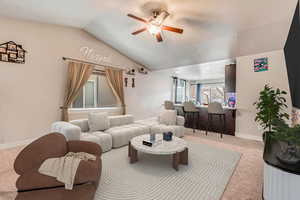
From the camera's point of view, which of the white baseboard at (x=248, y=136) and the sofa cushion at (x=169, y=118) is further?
the sofa cushion at (x=169, y=118)

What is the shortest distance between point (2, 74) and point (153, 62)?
4304 mm

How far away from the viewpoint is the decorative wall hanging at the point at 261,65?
387cm

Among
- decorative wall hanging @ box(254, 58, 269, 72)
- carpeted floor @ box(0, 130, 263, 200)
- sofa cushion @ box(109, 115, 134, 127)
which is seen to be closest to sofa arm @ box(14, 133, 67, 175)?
carpeted floor @ box(0, 130, 263, 200)

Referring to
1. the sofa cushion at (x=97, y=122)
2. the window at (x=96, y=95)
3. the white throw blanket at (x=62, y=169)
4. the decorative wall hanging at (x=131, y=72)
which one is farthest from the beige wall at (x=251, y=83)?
the white throw blanket at (x=62, y=169)

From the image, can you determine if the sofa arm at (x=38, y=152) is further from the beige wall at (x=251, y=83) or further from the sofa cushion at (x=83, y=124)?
the beige wall at (x=251, y=83)

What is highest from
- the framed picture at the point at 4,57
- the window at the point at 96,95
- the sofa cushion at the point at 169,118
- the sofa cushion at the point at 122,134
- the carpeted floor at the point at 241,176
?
the framed picture at the point at 4,57

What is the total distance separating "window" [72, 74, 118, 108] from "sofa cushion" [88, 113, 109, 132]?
1.31 m

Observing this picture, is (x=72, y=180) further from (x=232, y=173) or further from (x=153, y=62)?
(x=153, y=62)

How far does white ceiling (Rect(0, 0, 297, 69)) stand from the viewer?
2.58 metres

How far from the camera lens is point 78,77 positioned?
4.06 meters

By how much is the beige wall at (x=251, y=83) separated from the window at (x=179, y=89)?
3.94 meters

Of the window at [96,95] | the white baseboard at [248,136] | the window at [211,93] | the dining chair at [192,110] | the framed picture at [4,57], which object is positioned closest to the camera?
the framed picture at [4,57]

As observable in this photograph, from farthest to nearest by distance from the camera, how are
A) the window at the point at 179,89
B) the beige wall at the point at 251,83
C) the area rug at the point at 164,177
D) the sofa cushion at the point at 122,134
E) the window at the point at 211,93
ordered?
the window at the point at 211,93, the window at the point at 179,89, the beige wall at the point at 251,83, the sofa cushion at the point at 122,134, the area rug at the point at 164,177

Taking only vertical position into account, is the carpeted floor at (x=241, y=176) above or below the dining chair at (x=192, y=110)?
below
